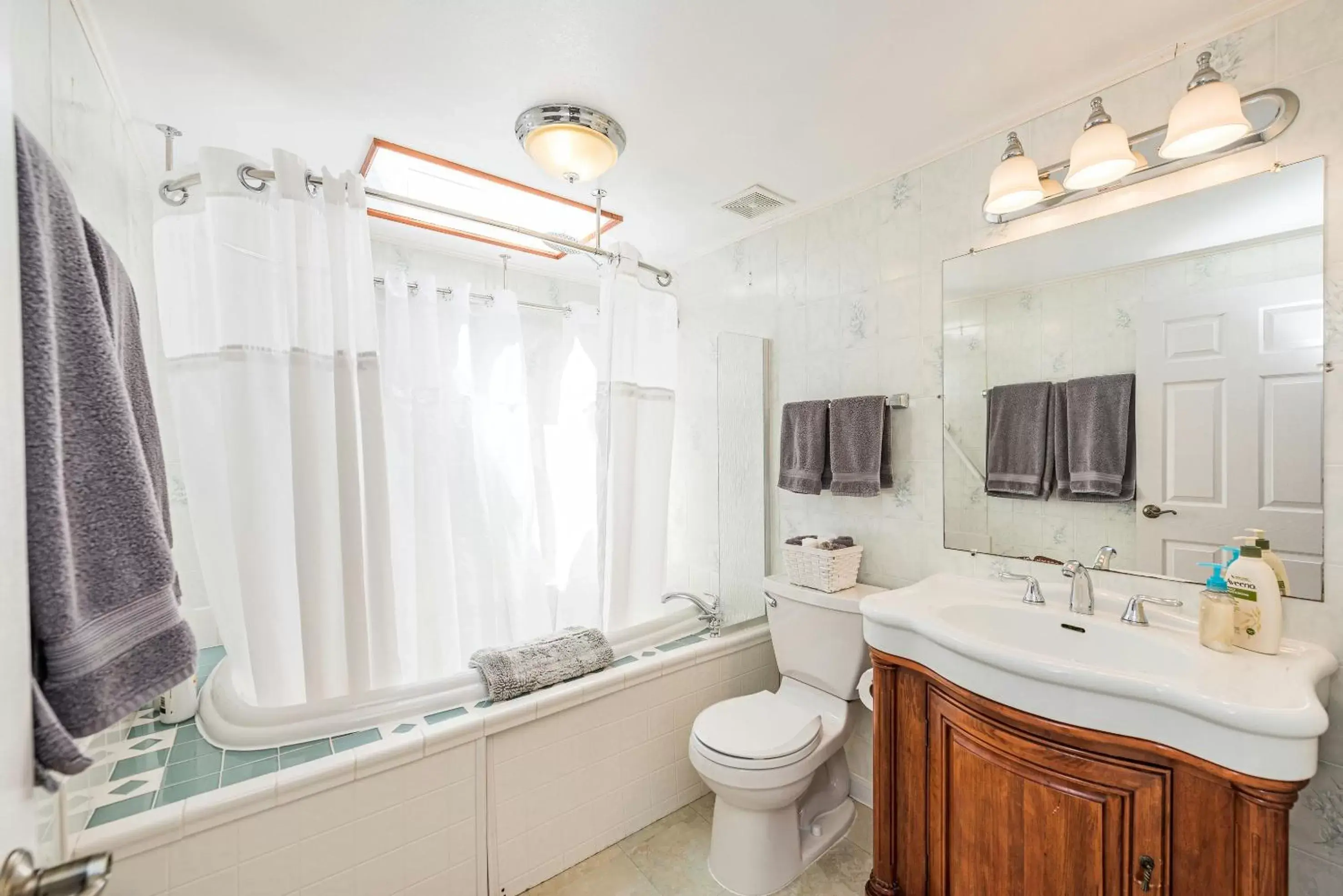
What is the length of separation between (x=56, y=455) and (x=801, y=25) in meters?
1.57

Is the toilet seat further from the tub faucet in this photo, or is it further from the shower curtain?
the shower curtain

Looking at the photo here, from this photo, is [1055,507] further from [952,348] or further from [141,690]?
[141,690]

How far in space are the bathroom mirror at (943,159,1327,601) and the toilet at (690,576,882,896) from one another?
567mm

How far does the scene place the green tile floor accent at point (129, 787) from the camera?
49.5 inches

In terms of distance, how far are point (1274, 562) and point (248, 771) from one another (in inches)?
96.8

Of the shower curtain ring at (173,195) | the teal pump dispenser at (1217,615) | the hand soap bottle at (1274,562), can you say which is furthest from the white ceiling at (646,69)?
the teal pump dispenser at (1217,615)

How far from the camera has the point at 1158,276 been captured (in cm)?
144

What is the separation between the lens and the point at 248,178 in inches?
56.8

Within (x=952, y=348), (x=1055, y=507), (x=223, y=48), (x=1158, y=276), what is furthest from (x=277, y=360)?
(x=1158, y=276)

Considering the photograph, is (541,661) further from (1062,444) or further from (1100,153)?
(1100,153)

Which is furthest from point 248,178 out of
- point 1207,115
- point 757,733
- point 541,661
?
point 1207,115

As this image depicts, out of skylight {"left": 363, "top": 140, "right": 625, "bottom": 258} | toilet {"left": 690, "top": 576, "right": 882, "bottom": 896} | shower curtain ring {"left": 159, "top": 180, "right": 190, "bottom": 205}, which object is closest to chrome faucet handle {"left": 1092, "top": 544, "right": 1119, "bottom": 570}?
toilet {"left": 690, "top": 576, "right": 882, "bottom": 896}

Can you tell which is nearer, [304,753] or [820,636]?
[304,753]

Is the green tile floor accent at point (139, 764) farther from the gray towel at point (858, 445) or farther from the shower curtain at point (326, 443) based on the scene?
the gray towel at point (858, 445)
